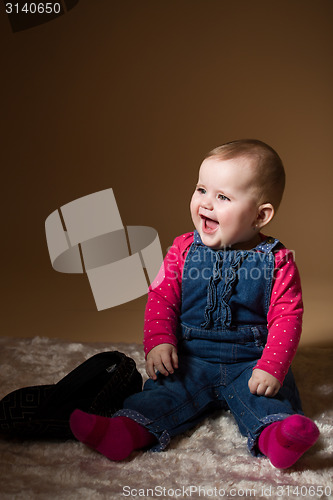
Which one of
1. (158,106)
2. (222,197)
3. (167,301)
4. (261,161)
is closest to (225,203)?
(222,197)

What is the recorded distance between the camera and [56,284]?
261cm

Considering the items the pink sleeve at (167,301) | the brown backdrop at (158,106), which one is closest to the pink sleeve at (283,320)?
the pink sleeve at (167,301)

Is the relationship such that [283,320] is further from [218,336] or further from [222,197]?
[222,197]

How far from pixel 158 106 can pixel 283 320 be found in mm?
1807

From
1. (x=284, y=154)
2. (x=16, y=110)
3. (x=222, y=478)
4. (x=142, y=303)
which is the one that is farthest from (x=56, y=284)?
(x=222, y=478)

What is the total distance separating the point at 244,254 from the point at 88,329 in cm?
85

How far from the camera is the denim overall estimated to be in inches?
53.5

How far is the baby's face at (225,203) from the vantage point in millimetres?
1369

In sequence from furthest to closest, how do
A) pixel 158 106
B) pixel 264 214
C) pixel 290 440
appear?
1. pixel 158 106
2. pixel 264 214
3. pixel 290 440

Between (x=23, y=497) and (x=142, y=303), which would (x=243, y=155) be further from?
(x=142, y=303)

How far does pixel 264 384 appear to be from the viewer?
4.27ft

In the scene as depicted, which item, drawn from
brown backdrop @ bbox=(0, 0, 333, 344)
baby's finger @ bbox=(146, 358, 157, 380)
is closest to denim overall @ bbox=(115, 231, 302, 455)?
baby's finger @ bbox=(146, 358, 157, 380)

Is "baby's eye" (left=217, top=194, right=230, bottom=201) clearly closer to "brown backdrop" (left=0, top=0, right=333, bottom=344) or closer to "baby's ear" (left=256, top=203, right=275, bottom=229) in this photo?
"baby's ear" (left=256, top=203, right=275, bottom=229)

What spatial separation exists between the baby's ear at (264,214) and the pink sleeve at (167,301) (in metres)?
0.18
